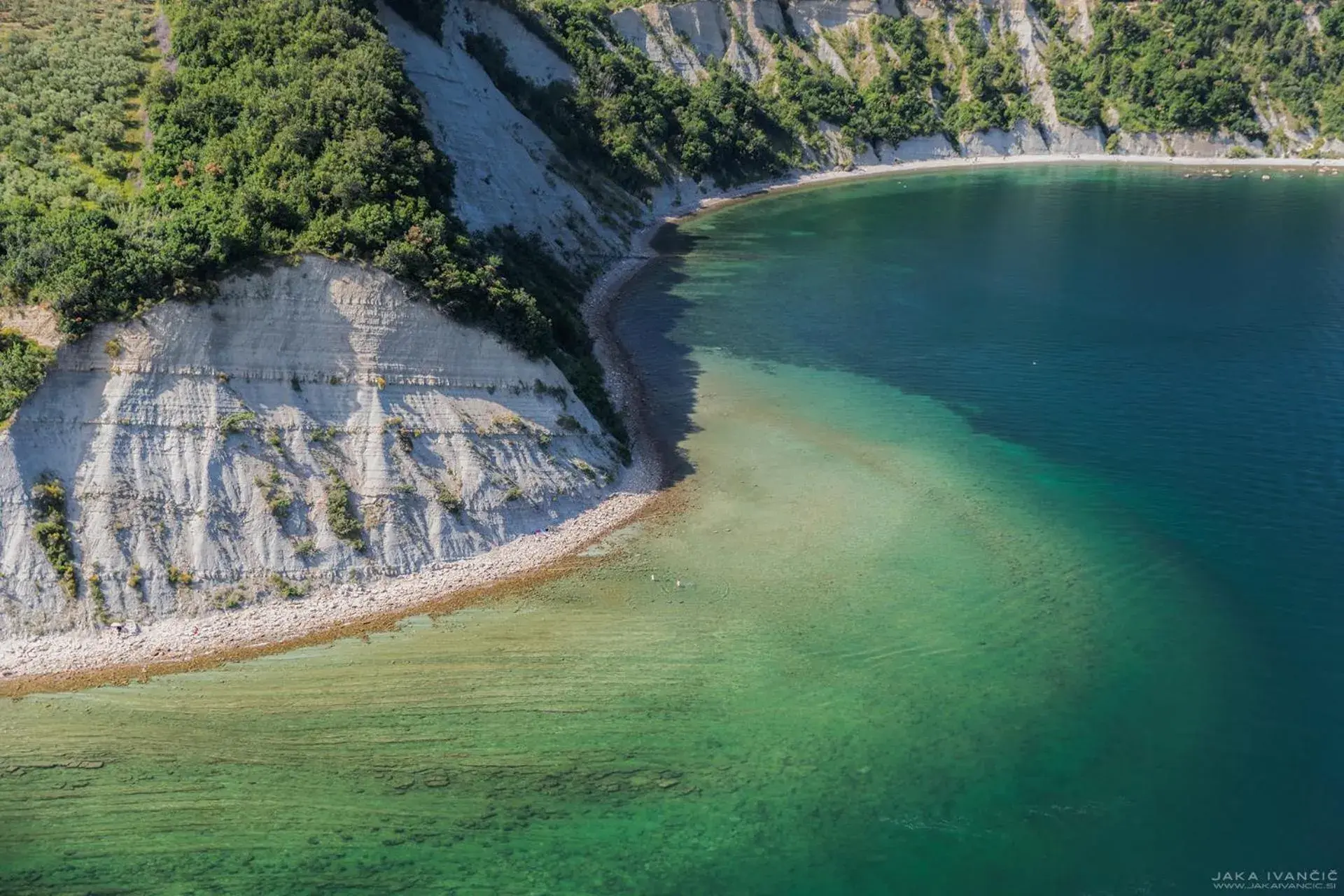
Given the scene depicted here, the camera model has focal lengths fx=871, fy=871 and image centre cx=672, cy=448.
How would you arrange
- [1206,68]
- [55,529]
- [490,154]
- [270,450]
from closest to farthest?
[55,529], [270,450], [490,154], [1206,68]

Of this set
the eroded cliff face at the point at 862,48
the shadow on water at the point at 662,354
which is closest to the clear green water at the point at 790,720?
the shadow on water at the point at 662,354

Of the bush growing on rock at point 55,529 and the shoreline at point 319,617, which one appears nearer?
the shoreline at point 319,617

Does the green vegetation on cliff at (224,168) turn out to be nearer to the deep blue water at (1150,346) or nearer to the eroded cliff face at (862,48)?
the deep blue water at (1150,346)

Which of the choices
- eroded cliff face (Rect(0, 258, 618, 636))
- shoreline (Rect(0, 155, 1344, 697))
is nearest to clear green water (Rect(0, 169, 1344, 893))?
shoreline (Rect(0, 155, 1344, 697))

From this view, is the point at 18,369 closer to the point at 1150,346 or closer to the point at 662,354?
the point at 662,354

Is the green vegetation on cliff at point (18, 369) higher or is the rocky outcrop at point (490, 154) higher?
the rocky outcrop at point (490, 154)

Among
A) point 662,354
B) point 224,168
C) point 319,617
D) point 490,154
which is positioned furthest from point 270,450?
point 490,154
